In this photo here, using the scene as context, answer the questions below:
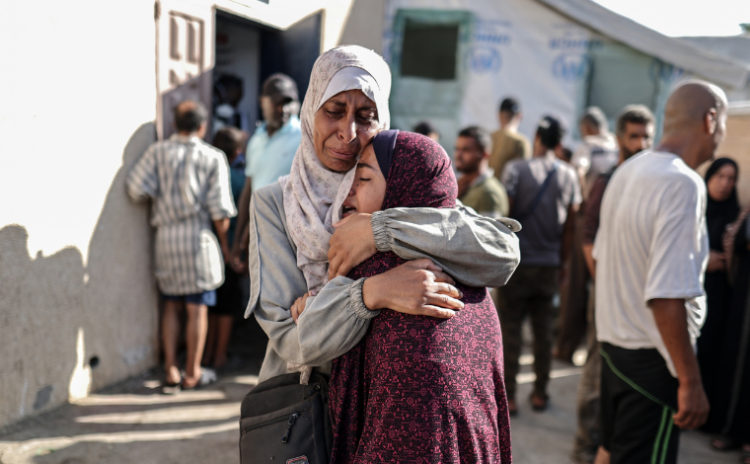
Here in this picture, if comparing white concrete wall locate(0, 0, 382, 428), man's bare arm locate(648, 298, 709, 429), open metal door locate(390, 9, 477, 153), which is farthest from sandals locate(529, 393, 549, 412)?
open metal door locate(390, 9, 477, 153)

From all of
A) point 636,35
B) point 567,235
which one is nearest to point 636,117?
point 567,235

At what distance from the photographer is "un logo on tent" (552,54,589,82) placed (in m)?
7.01

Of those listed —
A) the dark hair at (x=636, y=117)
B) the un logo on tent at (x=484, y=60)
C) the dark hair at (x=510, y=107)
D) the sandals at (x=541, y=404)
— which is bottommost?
the sandals at (x=541, y=404)

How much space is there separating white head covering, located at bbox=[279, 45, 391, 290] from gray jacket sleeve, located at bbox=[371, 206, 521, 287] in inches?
8.9

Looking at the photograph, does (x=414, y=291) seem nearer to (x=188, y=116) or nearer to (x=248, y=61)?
(x=188, y=116)

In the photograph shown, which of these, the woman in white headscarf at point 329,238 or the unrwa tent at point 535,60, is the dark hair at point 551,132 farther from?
the unrwa tent at point 535,60

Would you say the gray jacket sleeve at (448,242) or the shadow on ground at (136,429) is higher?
the gray jacket sleeve at (448,242)

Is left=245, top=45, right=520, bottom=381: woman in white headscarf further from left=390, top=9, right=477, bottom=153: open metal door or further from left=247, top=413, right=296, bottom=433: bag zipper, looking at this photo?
left=390, top=9, right=477, bottom=153: open metal door

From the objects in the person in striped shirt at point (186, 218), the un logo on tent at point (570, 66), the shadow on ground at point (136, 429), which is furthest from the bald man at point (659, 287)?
the un logo on tent at point (570, 66)

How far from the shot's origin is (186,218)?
12.6 ft

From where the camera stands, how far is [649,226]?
207 cm

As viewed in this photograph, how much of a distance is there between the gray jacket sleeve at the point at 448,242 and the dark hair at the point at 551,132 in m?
2.91

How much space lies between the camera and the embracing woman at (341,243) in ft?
4.33

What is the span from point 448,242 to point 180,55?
3534mm
